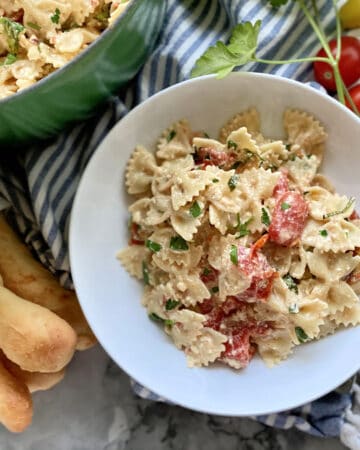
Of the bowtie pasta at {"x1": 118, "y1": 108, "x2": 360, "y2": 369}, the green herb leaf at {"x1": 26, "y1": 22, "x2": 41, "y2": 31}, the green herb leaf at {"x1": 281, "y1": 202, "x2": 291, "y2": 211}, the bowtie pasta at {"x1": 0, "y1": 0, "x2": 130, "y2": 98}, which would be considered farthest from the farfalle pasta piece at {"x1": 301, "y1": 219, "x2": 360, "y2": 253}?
the green herb leaf at {"x1": 26, "y1": 22, "x2": 41, "y2": 31}

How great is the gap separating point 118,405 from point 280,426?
Result: 0.54 m

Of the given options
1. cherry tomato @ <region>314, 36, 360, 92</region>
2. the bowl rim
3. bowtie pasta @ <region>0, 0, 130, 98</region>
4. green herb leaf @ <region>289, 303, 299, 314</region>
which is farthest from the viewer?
cherry tomato @ <region>314, 36, 360, 92</region>

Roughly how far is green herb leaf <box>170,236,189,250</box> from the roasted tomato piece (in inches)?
9.5

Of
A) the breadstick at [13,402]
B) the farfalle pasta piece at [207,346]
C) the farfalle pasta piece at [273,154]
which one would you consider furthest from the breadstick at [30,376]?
the farfalle pasta piece at [273,154]

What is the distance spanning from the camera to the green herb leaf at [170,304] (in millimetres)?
2037

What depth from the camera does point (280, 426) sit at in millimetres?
2305

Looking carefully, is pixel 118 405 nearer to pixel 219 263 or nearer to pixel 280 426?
pixel 280 426

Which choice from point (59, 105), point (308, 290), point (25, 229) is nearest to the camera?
point (59, 105)

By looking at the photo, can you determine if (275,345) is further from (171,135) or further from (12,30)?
(12,30)

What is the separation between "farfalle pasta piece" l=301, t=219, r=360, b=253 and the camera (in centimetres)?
197

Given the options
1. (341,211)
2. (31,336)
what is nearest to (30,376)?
(31,336)

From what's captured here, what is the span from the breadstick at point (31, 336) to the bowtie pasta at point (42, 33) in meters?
0.60

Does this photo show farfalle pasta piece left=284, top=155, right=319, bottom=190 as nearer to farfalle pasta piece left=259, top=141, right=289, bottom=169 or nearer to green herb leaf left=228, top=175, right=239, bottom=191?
farfalle pasta piece left=259, top=141, right=289, bottom=169

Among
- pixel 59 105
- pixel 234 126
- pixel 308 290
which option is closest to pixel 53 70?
pixel 59 105
